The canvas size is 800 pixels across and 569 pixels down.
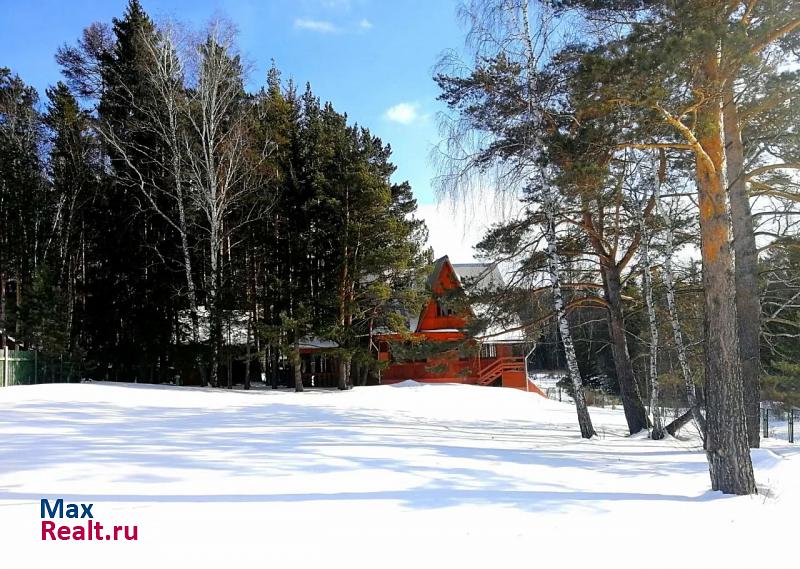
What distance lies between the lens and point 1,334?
23.4 meters

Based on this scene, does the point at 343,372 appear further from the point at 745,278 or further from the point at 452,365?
the point at 745,278

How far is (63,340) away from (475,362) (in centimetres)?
1803

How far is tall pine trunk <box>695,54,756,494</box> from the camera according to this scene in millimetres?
6395

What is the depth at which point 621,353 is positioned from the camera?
13984mm

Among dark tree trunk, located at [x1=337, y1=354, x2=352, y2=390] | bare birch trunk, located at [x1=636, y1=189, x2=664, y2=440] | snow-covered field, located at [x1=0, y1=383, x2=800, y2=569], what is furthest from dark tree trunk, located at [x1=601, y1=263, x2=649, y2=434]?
dark tree trunk, located at [x1=337, y1=354, x2=352, y2=390]

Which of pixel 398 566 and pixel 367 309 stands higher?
pixel 367 309

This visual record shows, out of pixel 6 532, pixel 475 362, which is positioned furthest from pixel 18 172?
pixel 6 532

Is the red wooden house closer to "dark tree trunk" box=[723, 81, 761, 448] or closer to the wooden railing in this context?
the wooden railing

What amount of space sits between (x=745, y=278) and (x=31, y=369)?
22447mm

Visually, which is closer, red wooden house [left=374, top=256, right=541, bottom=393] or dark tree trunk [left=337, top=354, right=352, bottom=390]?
dark tree trunk [left=337, top=354, right=352, bottom=390]

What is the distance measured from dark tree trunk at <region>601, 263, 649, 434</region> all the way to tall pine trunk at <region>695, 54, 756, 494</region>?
21.8 feet

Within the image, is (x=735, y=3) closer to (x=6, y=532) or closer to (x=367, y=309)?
(x=6, y=532)

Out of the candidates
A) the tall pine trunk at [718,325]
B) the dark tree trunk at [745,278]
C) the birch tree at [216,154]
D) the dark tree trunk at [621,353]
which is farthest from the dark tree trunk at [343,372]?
the tall pine trunk at [718,325]

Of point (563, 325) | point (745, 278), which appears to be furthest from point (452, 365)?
point (745, 278)
